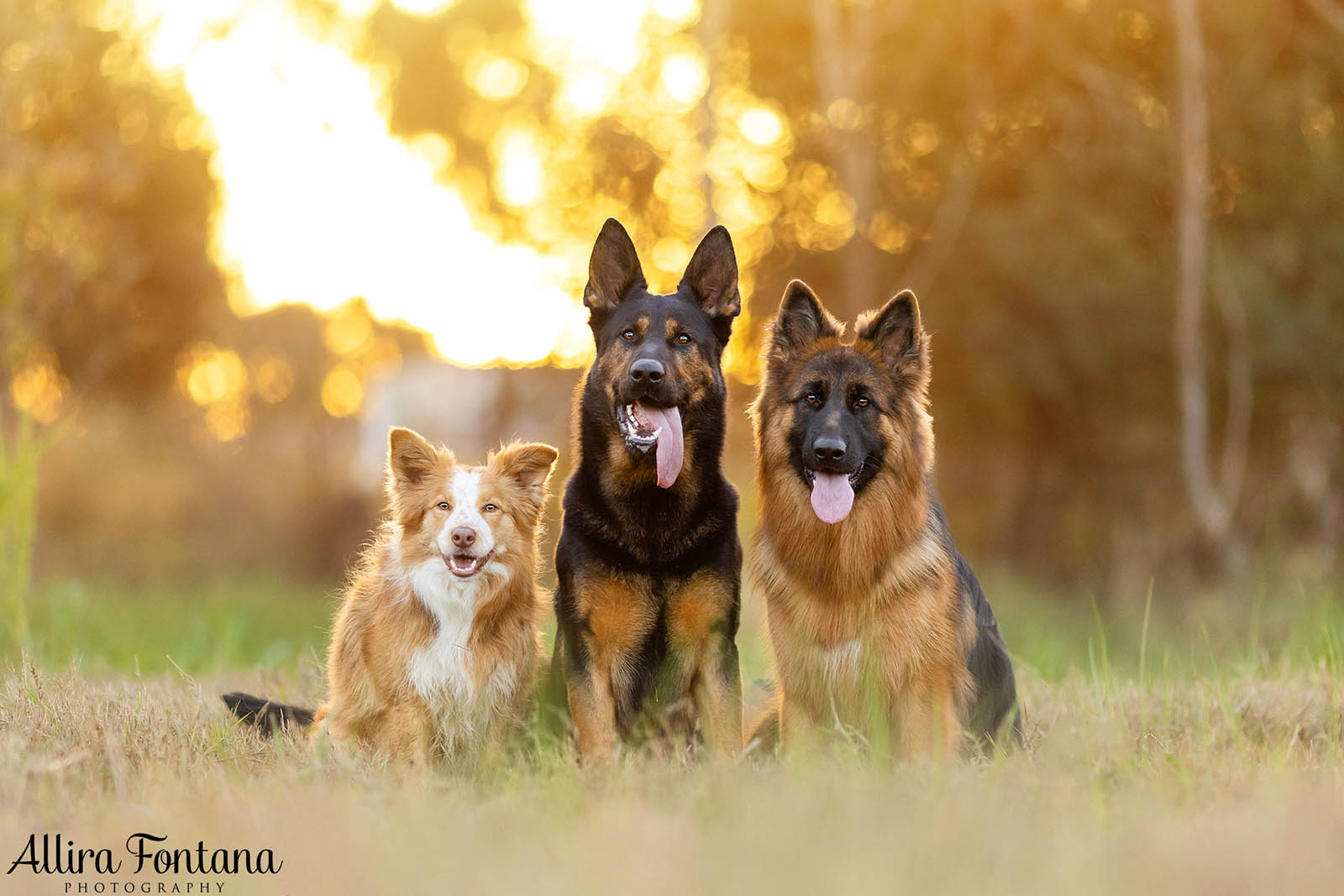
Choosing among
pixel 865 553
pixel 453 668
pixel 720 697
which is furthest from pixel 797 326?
pixel 453 668

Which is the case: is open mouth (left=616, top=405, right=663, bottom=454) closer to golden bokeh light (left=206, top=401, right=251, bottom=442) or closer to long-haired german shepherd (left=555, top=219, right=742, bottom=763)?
long-haired german shepherd (left=555, top=219, right=742, bottom=763)

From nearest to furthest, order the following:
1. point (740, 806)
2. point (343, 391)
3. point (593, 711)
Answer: point (740, 806), point (593, 711), point (343, 391)

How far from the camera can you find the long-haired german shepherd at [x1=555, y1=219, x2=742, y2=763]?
185 inches

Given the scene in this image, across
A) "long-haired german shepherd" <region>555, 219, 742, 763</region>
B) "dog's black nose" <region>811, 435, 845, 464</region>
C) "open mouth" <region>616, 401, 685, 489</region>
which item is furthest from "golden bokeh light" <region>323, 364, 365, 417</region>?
"dog's black nose" <region>811, 435, 845, 464</region>

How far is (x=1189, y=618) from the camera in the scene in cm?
1105

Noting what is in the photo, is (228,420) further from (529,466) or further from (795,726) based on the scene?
(795,726)

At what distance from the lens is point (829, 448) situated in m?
4.51

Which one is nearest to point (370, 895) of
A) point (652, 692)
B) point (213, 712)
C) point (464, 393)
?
point (652, 692)

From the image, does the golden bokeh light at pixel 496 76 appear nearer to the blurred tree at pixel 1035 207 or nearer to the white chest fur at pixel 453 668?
the blurred tree at pixel 1035 207

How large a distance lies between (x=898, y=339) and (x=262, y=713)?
125 inches

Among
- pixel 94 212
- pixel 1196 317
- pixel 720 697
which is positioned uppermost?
pixel 94 212

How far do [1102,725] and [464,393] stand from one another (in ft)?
75.4

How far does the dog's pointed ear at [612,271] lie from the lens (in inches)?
208

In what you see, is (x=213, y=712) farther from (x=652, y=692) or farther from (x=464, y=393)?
(x=464, y=393)
